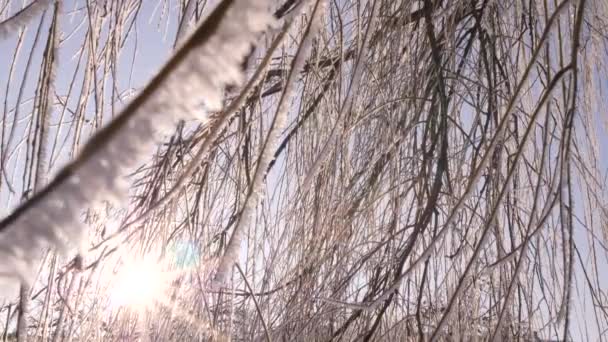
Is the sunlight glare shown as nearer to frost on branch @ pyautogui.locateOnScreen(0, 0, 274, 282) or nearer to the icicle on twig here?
the icicle on twig

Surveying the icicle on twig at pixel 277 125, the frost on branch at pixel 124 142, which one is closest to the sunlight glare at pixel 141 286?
the icicle on twig at pixel 277 125

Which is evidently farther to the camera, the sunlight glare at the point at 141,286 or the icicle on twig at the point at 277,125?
the sunlight glare at the point at 141,286

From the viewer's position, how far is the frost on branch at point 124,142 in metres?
0.15

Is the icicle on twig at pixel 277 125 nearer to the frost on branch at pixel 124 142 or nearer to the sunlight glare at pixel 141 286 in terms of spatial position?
the frost on branch at pixel 124 142

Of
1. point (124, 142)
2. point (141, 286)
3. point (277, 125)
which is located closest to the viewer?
point (124, 142)

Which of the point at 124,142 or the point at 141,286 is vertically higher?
the point at 141,286

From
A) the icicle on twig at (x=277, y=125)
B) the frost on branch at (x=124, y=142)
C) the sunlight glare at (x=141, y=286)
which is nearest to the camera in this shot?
the frost on branch at (x=124, y=142)

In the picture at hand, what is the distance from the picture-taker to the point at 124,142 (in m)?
0.15

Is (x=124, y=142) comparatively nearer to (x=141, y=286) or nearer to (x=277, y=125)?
(x=277, y=125)

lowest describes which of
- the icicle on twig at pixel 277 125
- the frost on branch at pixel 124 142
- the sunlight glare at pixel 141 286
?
the frost on branch at pixel 124 142

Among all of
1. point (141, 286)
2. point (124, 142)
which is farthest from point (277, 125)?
point (141, 286)

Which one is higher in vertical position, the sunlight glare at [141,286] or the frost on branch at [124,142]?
the sunlight glare at [141,286]

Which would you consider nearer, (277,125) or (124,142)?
(124,142)

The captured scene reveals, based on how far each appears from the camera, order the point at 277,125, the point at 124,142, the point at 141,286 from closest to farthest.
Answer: the point at 124,142
the point at 277,125
the point at 141,286
